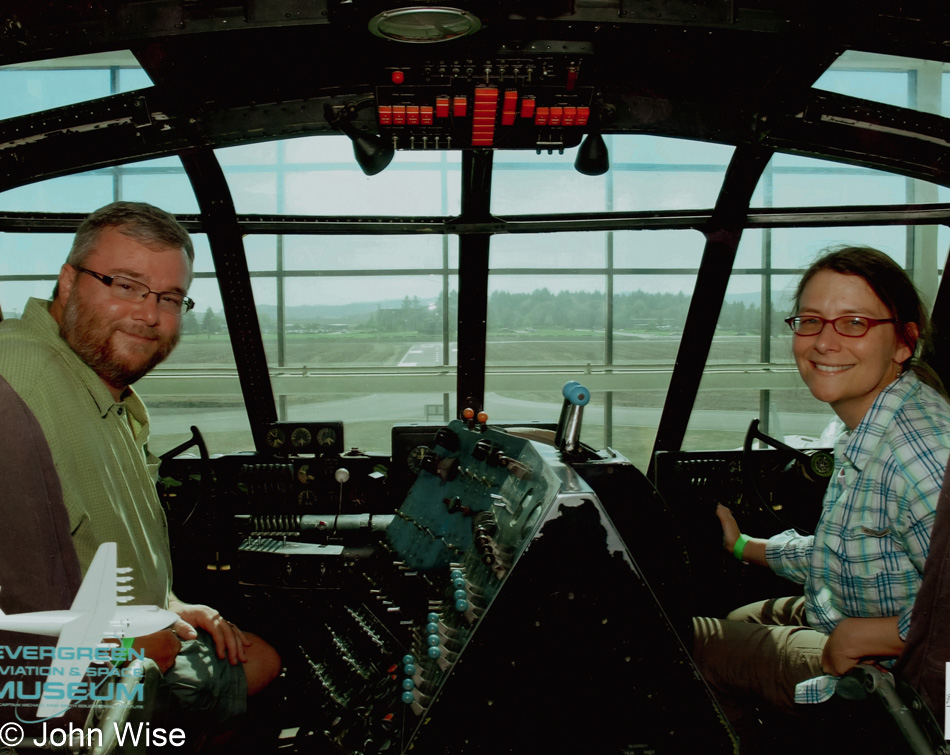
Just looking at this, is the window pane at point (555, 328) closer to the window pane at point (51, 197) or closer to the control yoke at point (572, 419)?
the window pane at point (51, 197)

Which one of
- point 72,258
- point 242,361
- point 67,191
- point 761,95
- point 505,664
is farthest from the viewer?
point 242,361

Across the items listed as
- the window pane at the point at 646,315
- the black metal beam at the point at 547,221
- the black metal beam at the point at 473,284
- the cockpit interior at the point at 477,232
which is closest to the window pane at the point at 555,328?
the window pane at the point at 646,315

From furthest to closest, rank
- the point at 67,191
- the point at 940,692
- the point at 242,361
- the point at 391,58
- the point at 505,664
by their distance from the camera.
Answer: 1. the point at 242,361
2. the point at 67,191
3. the point at 391,58
4. the point at 505,664
5. the point at 940,692

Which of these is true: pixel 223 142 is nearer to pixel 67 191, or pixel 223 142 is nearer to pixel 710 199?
pixel 67 191

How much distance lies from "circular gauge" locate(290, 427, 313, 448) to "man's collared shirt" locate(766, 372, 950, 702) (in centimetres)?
196

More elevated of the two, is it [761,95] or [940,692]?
[761,95]

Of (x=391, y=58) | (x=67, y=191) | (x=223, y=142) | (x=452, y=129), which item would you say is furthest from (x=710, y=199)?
(x=67, y=191)

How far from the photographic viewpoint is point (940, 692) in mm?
878

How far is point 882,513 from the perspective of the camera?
125 cm

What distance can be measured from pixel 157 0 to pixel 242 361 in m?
1.55

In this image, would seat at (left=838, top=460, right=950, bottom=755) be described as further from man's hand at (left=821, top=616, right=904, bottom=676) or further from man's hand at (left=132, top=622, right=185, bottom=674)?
man's hand at (left=132, top=622, right=185, bottom=674)

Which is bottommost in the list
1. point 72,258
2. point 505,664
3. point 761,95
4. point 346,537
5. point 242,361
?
point 346,537

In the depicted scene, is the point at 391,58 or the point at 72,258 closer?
the point at 72,258

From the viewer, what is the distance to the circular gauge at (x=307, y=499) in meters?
2.62
